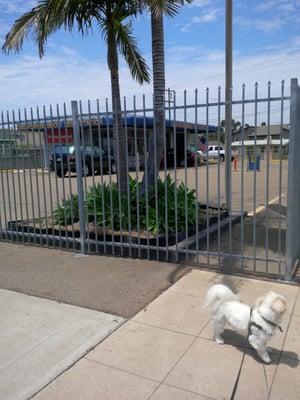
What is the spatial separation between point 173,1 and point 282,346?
5373 millimetres

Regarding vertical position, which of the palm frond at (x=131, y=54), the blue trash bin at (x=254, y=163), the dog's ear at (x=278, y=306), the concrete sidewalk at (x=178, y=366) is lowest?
the concrete sidewalk at (x=178, y=366)

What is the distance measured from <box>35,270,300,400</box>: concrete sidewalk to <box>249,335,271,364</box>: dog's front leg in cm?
6

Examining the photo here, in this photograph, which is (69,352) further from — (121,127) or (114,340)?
(121,127)

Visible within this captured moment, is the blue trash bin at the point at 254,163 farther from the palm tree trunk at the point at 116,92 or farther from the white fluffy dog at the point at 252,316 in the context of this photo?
the palm tree trunk at the point at 116,92

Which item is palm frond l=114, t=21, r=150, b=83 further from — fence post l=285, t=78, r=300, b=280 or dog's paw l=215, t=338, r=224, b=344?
dog's paw l=215, t=338, r=224, b=344

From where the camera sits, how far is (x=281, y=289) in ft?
15.7

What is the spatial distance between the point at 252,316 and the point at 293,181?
2.07 m

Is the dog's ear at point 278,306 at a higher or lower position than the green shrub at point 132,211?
lower

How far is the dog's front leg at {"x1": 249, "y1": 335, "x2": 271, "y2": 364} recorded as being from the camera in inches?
128

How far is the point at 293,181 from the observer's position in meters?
4.76

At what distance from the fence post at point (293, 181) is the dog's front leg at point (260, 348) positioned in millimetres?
1816

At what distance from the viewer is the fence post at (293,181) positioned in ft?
15.0

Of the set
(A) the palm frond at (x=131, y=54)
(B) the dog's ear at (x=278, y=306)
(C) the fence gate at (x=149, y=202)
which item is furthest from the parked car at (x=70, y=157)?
(B) the dog's ear at (x=278, y=306)

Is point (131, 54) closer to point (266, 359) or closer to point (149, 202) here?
point (149, 202)
